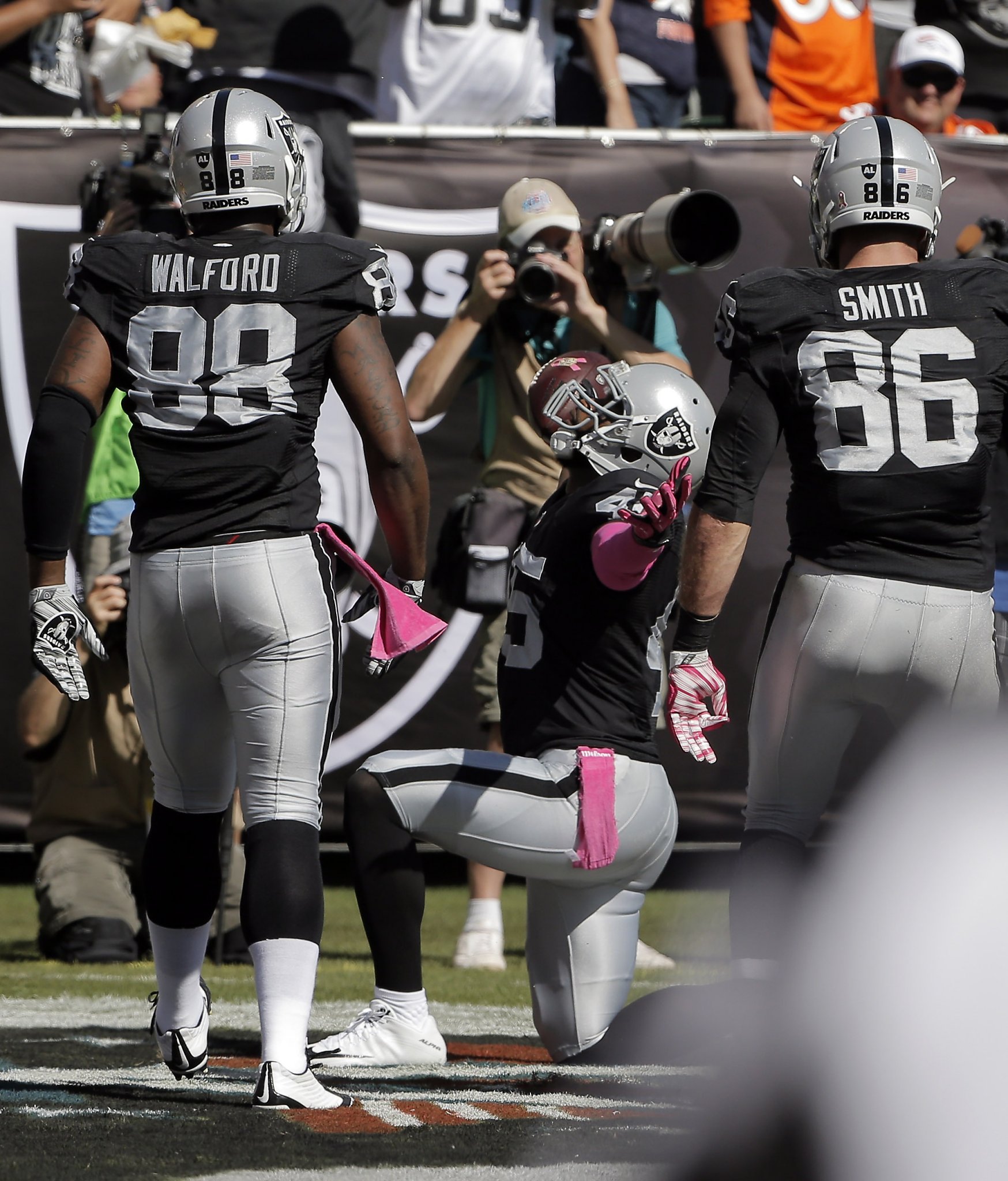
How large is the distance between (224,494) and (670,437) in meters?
0.94

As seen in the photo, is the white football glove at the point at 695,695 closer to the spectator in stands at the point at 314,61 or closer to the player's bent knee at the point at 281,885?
the player's bent knee at the point at 281,885

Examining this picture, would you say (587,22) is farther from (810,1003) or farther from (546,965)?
(810,1003)

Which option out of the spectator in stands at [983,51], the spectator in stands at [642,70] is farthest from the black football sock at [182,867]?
the spectator in stands at [983,51]

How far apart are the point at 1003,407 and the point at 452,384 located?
206 centimetres

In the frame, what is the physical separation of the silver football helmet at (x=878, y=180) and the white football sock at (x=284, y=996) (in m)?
1.68

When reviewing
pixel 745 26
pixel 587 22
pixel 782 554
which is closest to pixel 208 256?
pixel 782 554

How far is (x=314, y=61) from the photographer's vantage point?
20.0 feet

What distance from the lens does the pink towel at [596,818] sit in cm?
316

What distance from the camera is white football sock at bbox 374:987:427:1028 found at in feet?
10.6

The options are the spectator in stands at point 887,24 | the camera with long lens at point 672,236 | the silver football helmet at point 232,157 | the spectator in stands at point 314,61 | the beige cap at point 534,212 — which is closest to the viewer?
the silver football helmet at point 232,157

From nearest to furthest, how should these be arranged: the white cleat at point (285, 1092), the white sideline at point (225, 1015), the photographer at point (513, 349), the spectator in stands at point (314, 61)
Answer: the white cleat at point (285, 1092) < the white sideline at point (225, 1015) < the photographer at point (513, 349) < the spectator in stands at point (314, 61)

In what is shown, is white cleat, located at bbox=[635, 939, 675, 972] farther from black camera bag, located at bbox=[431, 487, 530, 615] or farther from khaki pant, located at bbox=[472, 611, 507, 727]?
black camera bag, located at bbox=[431, 487, 530, 615]

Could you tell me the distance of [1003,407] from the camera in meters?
3.24

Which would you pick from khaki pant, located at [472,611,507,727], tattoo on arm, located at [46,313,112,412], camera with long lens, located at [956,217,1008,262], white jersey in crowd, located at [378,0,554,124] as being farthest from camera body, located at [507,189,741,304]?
tattoo on arm, located at [46,313,112,412]
